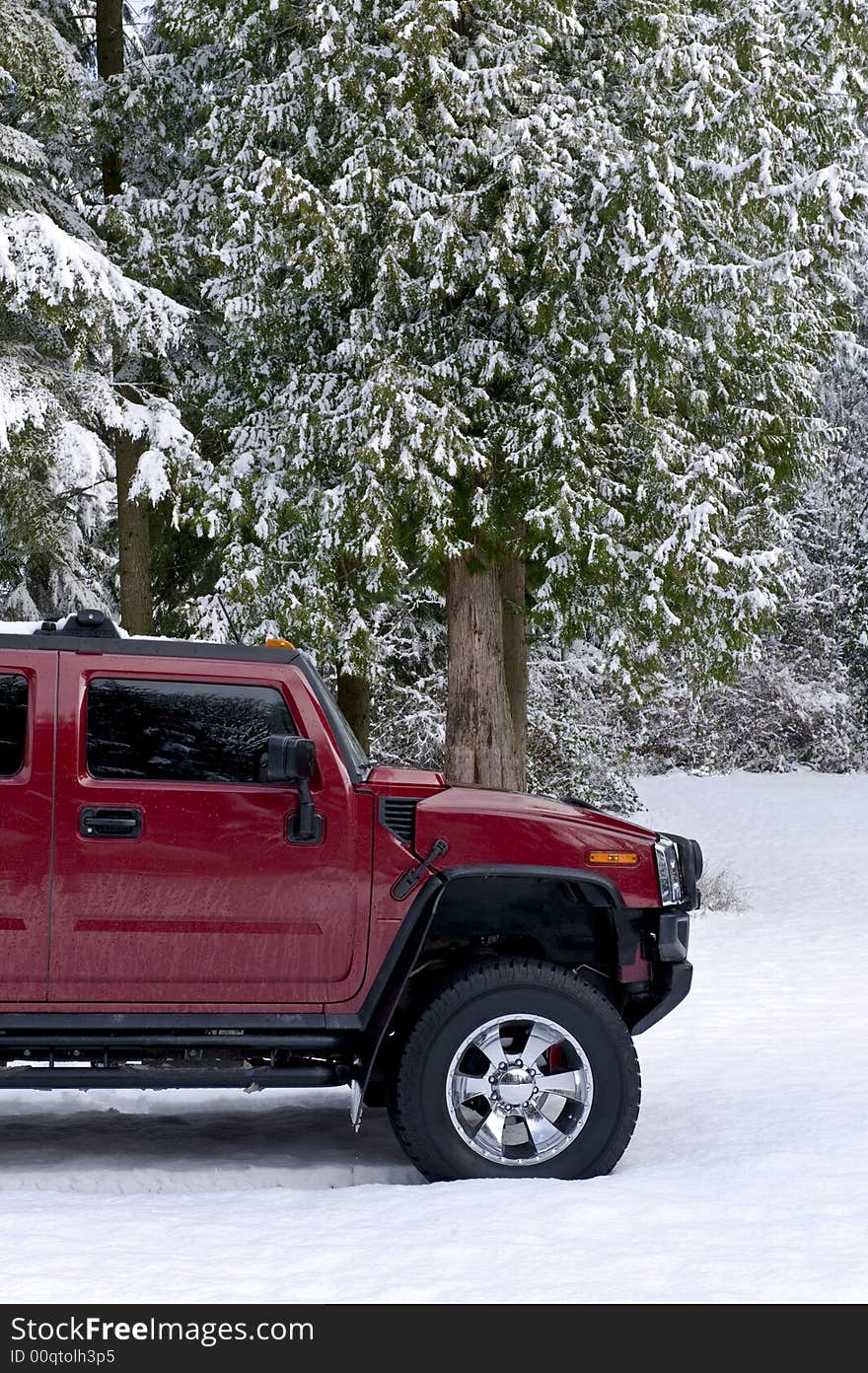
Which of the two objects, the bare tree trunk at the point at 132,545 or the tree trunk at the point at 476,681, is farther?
the bare tree trunk at the point at 132,545

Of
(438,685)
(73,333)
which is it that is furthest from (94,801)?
(438,685)

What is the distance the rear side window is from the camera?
5.76 metres

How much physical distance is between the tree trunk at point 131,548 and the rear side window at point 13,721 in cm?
1025

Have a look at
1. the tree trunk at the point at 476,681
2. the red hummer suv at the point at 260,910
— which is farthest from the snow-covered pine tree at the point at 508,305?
the red hummer suv at the point at 260,910

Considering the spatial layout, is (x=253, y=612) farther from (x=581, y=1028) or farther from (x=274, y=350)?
(x=581, y=1028)

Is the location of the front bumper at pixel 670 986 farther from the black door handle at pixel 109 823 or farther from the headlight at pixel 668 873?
the black door handle at pixel 109 823

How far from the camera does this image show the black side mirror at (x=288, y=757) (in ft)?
18.6

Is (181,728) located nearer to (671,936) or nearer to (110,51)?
(671,936)

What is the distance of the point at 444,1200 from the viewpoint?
18.0ft

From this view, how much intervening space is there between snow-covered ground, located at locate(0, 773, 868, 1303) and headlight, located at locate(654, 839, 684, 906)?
1.03 meters

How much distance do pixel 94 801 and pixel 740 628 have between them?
1046 cm

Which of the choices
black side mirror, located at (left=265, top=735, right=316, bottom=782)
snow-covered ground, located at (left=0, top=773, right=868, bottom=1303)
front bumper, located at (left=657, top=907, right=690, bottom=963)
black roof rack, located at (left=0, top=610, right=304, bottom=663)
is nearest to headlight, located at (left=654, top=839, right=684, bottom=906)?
front bumper, located at (left=657, top=907, right=690, bottom=963)

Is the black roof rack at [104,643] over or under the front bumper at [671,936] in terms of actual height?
over

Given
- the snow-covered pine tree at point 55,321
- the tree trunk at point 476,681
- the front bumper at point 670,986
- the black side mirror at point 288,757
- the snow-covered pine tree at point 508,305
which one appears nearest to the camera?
the black side mirror at point 288,757
